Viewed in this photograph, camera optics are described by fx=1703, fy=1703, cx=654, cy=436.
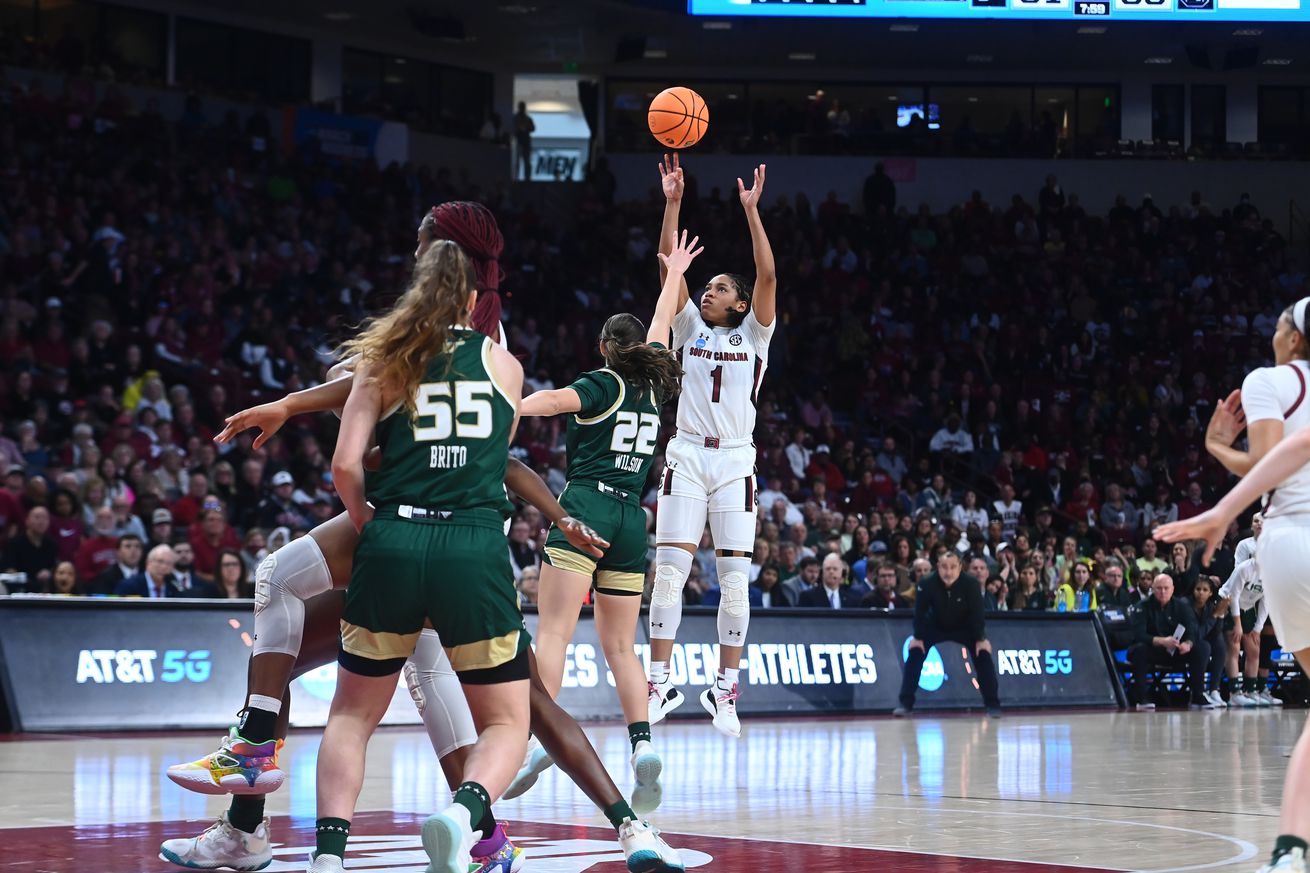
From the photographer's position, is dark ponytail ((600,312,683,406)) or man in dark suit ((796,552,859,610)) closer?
dark ponytail ((600,312,683,406))

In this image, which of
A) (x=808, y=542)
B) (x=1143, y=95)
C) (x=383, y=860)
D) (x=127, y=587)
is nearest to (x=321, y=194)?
(x=808, y=542)

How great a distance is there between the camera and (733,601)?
996 centimetres

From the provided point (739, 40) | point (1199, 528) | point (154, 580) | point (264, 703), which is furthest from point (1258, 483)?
point (739, 40)

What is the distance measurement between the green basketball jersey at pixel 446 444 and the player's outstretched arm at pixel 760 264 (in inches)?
166

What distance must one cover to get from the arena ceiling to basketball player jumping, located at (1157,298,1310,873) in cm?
2307

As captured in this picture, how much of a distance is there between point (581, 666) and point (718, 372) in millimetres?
6555

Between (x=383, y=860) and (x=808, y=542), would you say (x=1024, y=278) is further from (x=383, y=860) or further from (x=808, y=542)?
(x=383, y=860)

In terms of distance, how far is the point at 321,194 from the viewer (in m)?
25.8

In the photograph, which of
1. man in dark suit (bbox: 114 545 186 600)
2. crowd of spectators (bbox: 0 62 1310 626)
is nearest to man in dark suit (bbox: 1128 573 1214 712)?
crowd of spectators (bbox: 0 62 1310 626)

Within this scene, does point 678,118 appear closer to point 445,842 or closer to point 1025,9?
point 445,842

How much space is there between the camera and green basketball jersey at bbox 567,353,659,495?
7684 millimetres

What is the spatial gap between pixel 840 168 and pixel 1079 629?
1470 cm

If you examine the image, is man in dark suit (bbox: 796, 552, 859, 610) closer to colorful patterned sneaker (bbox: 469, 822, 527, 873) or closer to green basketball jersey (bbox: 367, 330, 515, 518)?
colorful patterned sneaker (bbox: 469, 822, 527, 873)

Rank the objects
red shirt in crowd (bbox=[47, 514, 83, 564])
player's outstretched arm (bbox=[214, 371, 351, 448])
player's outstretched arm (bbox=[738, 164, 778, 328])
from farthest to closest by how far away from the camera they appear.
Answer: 1. red shirt in crowd (bbox=[47, 514, 83, 564])
2. player's outstretched arm (bbox=[738, 164, 778, 328])
3. player's outstretched arm (bbox=[214, 371, 351, 448])
